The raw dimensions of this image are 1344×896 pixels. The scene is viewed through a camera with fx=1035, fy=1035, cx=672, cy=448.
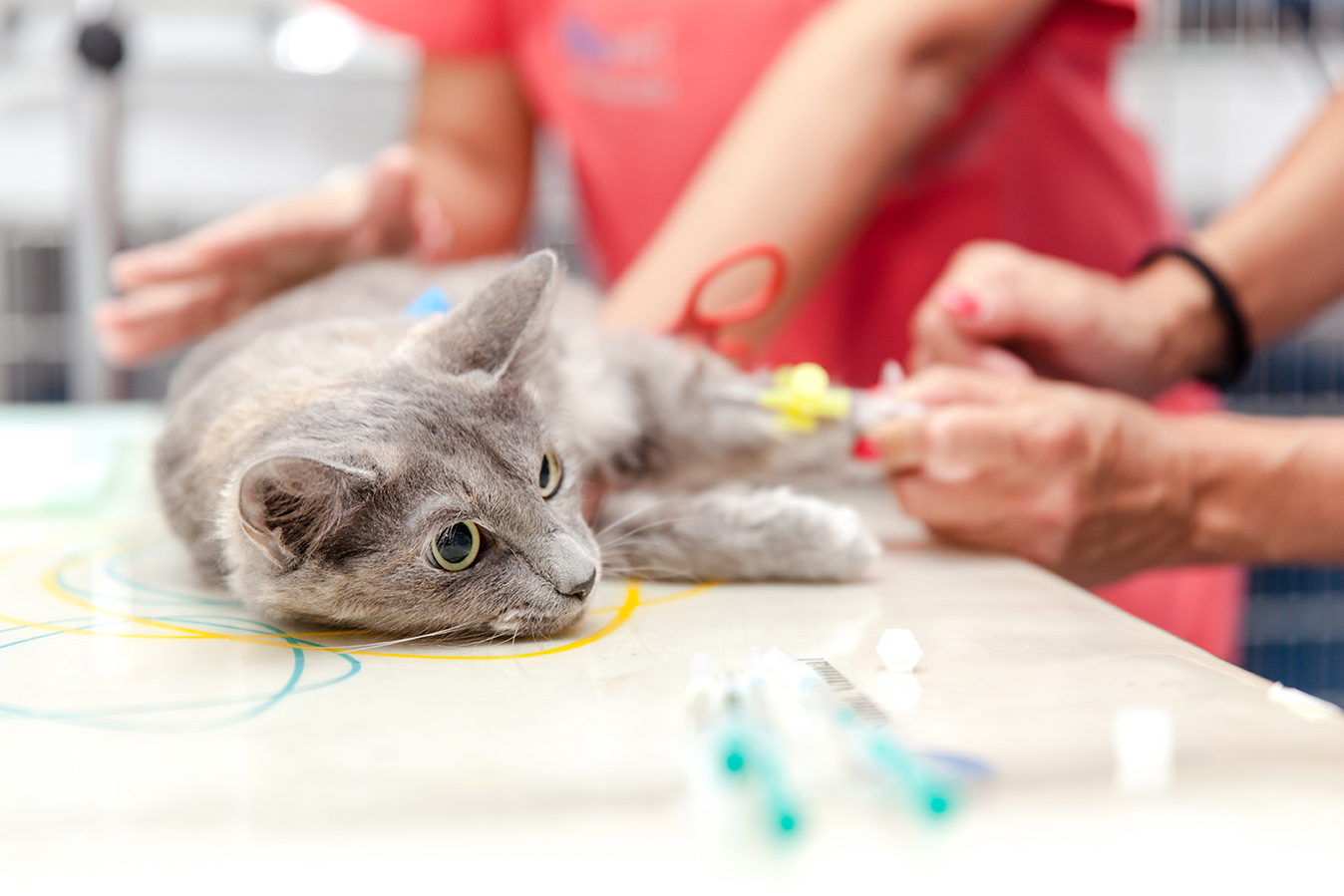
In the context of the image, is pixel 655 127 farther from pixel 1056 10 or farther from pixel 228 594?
pixel 228 594

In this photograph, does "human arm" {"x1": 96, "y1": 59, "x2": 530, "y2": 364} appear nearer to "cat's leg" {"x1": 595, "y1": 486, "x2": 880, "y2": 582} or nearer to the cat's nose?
"cat's leg" {"x1": 595, "y1": 486, "x2": 880, "y2": 582}

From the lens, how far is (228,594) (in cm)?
94

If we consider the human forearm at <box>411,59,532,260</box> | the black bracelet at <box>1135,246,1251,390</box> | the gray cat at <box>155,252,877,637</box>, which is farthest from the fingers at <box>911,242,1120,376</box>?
the human forearm at <box>411,59,532,260</box>

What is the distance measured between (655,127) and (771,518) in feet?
3.36

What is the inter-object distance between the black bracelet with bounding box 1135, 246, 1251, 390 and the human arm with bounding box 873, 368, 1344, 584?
30 centimetres

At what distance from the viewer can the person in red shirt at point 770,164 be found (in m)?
1.38

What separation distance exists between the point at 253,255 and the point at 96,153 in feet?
1.06

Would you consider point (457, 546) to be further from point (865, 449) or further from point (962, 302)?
point (962, 302)

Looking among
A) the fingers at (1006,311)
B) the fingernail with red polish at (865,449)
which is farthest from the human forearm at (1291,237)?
the fingernail with red polish at (865,449)

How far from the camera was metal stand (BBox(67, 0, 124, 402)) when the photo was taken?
1661 mm

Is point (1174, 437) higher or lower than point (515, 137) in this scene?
lower

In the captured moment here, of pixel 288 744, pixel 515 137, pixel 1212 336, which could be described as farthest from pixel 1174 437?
pixel 515 137

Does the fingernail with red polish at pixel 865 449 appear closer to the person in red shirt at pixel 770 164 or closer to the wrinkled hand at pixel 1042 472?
the wrinkled hand at pixel 1042 472

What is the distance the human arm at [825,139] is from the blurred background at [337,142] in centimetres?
108
